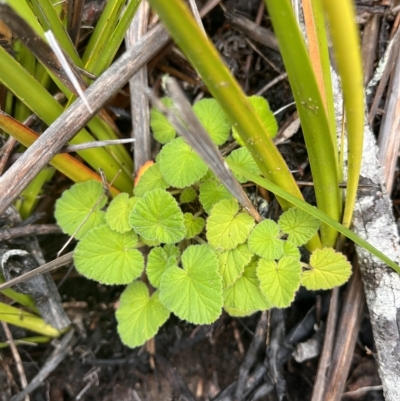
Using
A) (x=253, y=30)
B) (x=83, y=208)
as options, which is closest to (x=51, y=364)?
(x=83, y=208)

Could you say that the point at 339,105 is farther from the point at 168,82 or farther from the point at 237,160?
the point at 168,82

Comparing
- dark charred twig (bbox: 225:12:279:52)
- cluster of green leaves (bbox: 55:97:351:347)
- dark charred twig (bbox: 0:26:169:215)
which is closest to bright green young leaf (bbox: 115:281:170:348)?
cluster of green leaves (bbox: 55:97:351:347)

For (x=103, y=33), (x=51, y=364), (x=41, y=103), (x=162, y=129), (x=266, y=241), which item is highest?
(x=103, y=33)

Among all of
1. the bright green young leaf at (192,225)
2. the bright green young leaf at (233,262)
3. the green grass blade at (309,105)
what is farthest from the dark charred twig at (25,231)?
the green grass blade at (309,105)

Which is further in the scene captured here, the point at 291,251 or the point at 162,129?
the point at 162,129

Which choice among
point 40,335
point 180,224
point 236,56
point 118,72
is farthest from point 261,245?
point 40,335

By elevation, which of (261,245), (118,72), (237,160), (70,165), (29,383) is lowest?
(29,383)

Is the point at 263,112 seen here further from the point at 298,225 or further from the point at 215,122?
the point at 298,225
